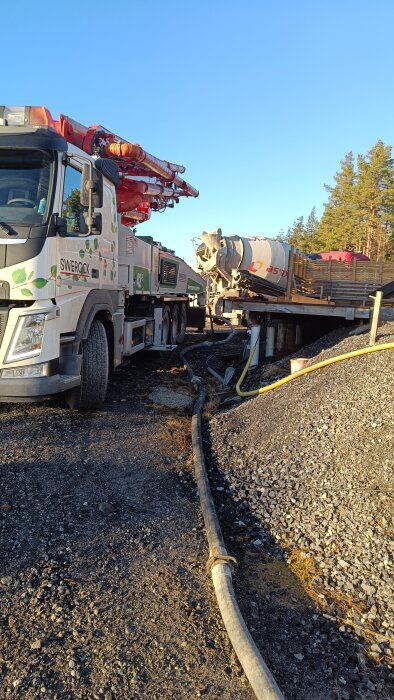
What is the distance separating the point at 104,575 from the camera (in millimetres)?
3230

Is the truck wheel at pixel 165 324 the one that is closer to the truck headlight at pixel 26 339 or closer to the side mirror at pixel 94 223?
the side mirror at pixel 94 223

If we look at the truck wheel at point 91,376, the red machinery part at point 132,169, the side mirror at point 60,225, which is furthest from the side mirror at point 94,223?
the red machinery part at point 132,169

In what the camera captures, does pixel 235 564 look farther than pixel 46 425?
No

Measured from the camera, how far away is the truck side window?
5.85 m

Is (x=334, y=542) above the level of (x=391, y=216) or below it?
below

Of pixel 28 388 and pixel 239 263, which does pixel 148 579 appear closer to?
pixel 28 388

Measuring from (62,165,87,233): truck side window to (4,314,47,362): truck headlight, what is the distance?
1263mm

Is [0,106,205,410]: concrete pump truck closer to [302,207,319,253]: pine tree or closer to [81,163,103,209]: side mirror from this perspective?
[81,163,103,209]: side mirror

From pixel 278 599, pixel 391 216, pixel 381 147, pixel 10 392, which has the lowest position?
pixel 278 599

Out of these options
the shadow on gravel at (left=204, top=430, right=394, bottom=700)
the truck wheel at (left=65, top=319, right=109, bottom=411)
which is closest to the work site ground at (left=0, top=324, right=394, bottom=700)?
the shadow on gravel at (left=204, top=430, right=394, bottom=700)

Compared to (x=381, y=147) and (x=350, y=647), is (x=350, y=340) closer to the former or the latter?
(x=350, y=647)

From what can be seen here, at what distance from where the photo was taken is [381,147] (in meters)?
47.0

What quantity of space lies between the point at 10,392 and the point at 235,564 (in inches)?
123

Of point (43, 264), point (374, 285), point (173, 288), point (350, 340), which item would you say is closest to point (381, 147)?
point (374, 285)
